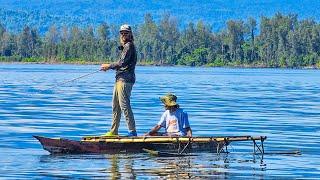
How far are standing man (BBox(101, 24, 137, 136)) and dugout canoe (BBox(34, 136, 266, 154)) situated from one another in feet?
3.20

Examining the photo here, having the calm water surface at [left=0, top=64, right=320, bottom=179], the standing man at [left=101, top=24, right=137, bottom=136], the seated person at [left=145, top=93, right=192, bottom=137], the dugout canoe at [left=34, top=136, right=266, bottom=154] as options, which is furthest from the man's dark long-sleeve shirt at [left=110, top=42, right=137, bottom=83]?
the calm water surface at [left=0, top=64, right=320, bottom=179]

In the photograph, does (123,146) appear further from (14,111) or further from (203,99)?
(203,99)

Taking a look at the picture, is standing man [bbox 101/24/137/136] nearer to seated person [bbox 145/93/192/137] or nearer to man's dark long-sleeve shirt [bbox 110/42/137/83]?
man's dark long-sleeve shirt [bbox 110/42/137/83]

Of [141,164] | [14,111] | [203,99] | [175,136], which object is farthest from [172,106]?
[203,99]

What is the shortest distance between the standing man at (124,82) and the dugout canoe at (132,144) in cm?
97

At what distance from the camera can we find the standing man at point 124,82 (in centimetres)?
2533

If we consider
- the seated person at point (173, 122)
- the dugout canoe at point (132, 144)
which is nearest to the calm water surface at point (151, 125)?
the dugout canoe at point (132, 144)

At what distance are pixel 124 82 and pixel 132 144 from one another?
1731mm

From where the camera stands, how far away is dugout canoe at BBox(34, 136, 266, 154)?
78.4ft

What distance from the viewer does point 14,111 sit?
39469 millimetres

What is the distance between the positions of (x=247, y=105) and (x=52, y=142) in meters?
23.7

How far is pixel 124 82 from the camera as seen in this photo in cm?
2548

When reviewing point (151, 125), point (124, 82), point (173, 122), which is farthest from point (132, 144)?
point (151, 125)

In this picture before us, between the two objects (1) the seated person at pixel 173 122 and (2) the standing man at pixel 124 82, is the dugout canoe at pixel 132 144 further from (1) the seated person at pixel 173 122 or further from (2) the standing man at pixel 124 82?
(2) the standing man at pixel 124 82
